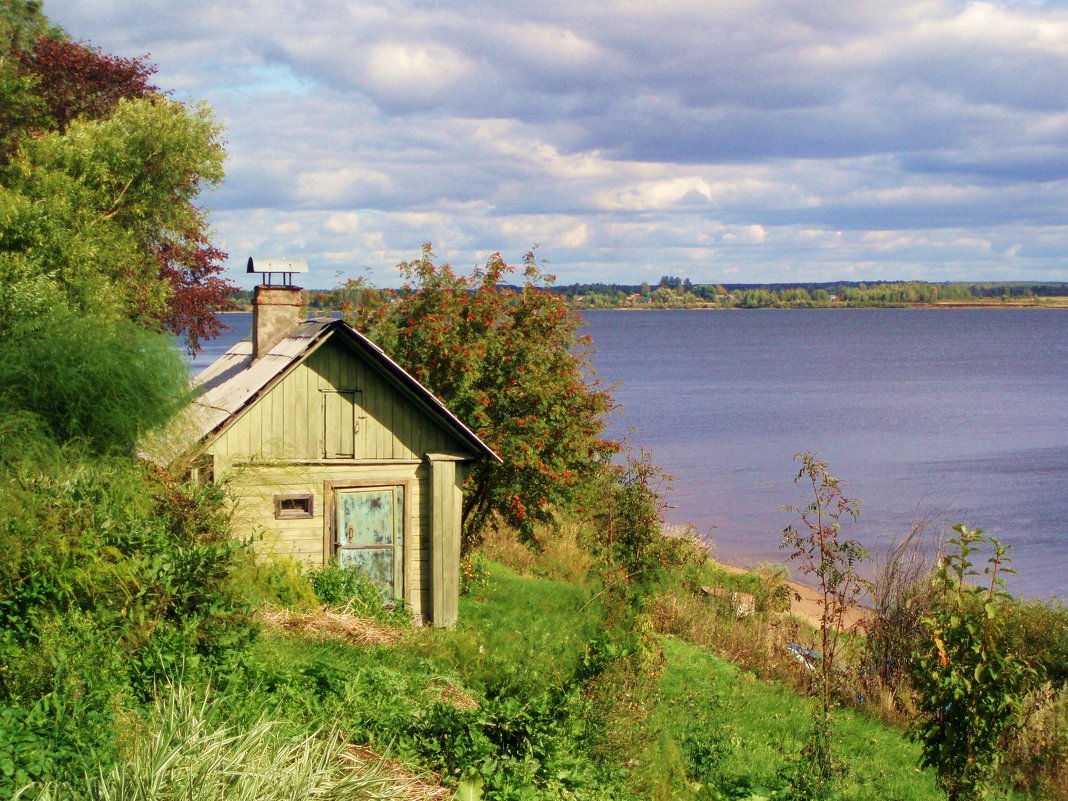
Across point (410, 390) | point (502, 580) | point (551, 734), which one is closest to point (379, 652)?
point (551, 734)

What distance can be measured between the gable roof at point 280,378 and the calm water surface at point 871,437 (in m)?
17.7

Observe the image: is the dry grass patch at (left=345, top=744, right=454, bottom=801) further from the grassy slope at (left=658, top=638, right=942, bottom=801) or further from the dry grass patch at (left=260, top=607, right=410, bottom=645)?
the dry grass patch at (left=260, top=607, right=410, bottom=645)

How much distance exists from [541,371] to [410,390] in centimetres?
430

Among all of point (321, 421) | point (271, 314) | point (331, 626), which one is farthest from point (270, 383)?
point (331, 626)

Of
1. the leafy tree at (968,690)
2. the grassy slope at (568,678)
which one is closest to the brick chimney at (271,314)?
the grassy slope at (568,678)

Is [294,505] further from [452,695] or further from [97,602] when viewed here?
[97,602]

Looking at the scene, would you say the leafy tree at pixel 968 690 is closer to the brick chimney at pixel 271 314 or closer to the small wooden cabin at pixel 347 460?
the small wooden cabin at pixel 347 460

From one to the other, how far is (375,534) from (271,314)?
16.0 ft

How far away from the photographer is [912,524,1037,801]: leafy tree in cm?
927

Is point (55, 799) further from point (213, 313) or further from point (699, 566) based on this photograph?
point (213, 313)

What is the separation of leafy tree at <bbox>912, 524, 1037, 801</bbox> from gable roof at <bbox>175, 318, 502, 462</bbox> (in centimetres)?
900

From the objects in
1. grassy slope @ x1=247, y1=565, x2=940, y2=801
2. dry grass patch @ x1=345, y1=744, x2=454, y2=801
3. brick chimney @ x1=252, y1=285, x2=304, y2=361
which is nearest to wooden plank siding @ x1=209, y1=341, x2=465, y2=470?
brick chimney @ x1=252, y1=285, x2=304, y2=361

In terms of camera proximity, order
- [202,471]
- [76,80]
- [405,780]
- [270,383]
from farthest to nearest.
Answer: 1. [76,80]
2. [270,383]
3. [202,471]
4. [405,780]

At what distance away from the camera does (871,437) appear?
59.2 meters
